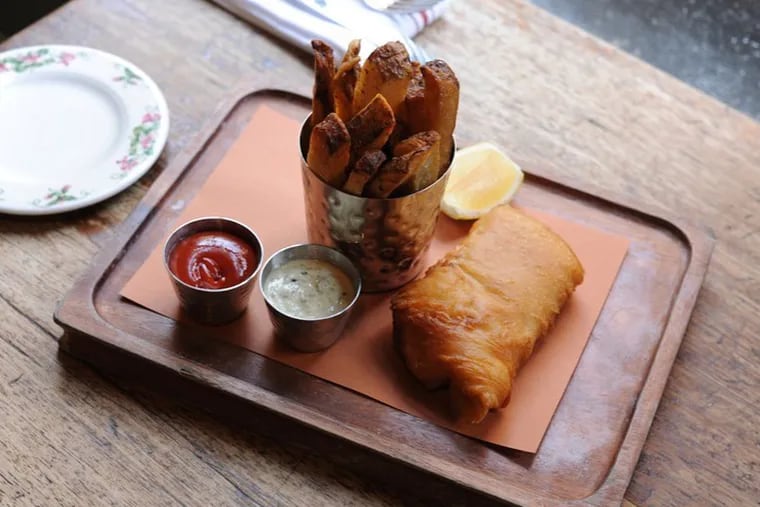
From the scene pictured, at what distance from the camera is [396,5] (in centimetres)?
201

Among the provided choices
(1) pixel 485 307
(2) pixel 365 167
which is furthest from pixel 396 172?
(1) pixel 485 307

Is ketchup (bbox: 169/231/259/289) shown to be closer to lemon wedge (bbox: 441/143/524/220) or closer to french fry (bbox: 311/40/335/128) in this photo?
french fry (bbox: 311/40/335/128)

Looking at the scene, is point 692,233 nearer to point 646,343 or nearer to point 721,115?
point 646,343

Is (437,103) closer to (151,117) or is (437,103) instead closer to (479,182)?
(479,182)

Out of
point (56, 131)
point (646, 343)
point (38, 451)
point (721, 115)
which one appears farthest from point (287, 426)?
point (721, 115)

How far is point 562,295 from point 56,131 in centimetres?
109

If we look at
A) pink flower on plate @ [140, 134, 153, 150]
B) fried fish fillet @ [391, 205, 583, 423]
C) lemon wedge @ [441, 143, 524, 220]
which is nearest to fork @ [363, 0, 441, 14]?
lemon wedge @ [441, 143, 524, 220]

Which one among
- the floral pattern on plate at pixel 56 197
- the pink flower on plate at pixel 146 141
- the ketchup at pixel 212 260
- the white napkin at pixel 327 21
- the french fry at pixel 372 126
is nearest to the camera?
the french fry at pixel 372 126

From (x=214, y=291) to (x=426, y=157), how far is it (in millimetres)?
399

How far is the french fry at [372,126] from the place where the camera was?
4.17 feet

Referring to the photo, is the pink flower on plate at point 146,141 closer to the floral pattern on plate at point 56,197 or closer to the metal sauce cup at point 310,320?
the floral pattern on plate at point 56,197

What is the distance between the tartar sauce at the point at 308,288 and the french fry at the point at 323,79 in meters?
0.25

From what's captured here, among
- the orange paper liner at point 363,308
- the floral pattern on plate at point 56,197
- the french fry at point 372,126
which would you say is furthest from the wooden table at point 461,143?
the french fry at point 372,126

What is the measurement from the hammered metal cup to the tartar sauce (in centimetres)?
6
